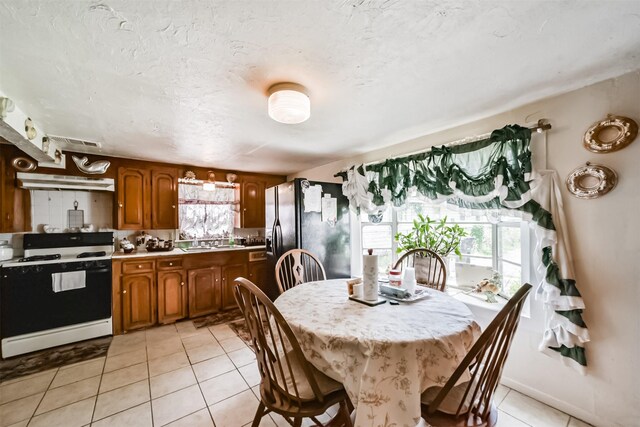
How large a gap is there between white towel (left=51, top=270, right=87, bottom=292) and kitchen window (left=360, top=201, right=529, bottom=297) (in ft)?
10.7

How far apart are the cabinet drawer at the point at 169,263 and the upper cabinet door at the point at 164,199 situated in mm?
520

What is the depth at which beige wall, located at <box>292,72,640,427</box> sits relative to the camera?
1.43 metres

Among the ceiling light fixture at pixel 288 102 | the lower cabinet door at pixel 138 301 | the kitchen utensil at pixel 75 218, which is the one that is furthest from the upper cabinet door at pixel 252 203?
the ceiling light fixture at pixel 288 102

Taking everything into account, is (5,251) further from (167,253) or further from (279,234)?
(279,234)

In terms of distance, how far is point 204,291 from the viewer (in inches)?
134

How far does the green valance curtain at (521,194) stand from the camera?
5.16 feet

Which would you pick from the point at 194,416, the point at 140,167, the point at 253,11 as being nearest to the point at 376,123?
the point at 253,11

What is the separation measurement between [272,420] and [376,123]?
2.37m

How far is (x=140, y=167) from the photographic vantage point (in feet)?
10.7

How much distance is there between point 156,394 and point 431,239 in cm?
265

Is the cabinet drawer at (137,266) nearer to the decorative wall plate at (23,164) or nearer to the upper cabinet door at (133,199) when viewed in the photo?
the upper cabinet door at (133,199)

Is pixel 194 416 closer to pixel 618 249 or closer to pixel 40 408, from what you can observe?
pixel 40 408

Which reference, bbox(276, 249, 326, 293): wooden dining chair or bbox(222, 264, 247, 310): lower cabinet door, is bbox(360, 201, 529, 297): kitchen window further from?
bbox(222, 264, 247, 310): lower cabinet door

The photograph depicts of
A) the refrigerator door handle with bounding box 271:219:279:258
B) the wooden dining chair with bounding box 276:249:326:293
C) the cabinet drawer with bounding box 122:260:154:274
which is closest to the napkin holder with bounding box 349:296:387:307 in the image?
the wooden dining chair with bounding box 276:249:326:293
